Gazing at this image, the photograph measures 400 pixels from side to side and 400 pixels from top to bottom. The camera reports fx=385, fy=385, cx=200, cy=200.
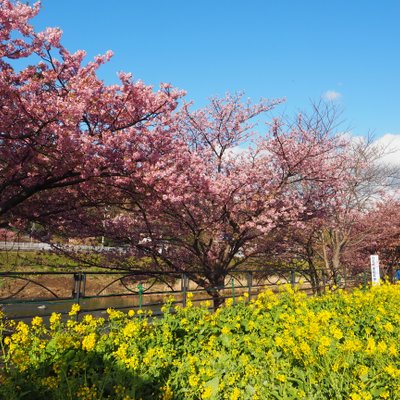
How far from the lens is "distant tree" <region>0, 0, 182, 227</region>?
6438mm

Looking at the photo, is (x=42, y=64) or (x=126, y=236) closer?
(x=42, y=64)

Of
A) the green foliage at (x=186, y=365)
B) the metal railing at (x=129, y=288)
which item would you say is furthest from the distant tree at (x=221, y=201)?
the green foliage at (x=186, y=365)

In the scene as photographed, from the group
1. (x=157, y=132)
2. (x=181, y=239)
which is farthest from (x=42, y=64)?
(x=181, y=239)

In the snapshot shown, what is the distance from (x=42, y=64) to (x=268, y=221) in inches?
238

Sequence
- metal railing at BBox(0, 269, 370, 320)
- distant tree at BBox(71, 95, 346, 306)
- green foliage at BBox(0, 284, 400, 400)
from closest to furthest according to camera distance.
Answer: green foliage at BBox(0, 284, 400, 400) < metal railing at BBox(0, 269, 370, 320) < distant tree at BBox(71, 95, 346, 306)

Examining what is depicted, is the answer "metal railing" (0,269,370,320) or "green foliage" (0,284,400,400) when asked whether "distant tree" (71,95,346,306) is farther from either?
"green foliage" (0,284,400,400)

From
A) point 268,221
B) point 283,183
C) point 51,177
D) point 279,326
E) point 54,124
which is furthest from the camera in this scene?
point 283,183

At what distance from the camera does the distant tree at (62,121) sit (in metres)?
6.44

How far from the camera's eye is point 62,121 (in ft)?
21.8

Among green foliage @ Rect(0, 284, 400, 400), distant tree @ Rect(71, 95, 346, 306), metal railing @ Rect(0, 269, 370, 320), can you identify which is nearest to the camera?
green foliage @ Rect(0, 284, 400, 400)

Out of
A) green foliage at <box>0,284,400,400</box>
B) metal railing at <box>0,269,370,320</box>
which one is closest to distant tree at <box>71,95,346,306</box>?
metal railing at <box>0,269,370,320</box>

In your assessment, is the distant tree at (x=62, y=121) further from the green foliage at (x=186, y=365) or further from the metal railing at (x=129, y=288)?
the green foliage at (x=186, y=365)

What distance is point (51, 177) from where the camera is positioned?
742 cm

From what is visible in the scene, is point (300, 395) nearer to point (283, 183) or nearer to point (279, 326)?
point (279, 326)
